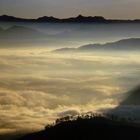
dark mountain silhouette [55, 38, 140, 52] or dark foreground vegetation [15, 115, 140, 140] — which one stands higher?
dark mountain silhouette [55, 38, 140, 52]

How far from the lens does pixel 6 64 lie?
10181 cm

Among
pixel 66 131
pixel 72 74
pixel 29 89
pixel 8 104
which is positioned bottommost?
pixel 66 131

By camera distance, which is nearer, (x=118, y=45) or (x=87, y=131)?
(x=87, y=131)

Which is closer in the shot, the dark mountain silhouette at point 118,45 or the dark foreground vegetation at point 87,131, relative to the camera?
the dark foreground vegetation at point 87,131

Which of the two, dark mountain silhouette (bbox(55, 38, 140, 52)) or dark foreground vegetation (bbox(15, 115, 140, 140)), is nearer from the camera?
dark foreground vegetation (bbox(15, 115, 140, 140))

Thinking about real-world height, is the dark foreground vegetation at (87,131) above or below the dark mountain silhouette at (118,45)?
below

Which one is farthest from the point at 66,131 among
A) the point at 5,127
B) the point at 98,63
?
the point at 98,63

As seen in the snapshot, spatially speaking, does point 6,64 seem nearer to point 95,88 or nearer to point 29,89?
point 29,89

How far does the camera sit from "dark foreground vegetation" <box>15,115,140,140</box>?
62250 mm

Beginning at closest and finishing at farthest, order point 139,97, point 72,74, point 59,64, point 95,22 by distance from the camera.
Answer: point 95,22 < point 59,64 < point 72,74 < point 139,97

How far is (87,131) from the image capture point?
6384 centimetres

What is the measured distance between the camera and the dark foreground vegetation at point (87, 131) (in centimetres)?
6225

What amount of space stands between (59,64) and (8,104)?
2248 centimetres

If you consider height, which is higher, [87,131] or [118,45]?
[118,45]
